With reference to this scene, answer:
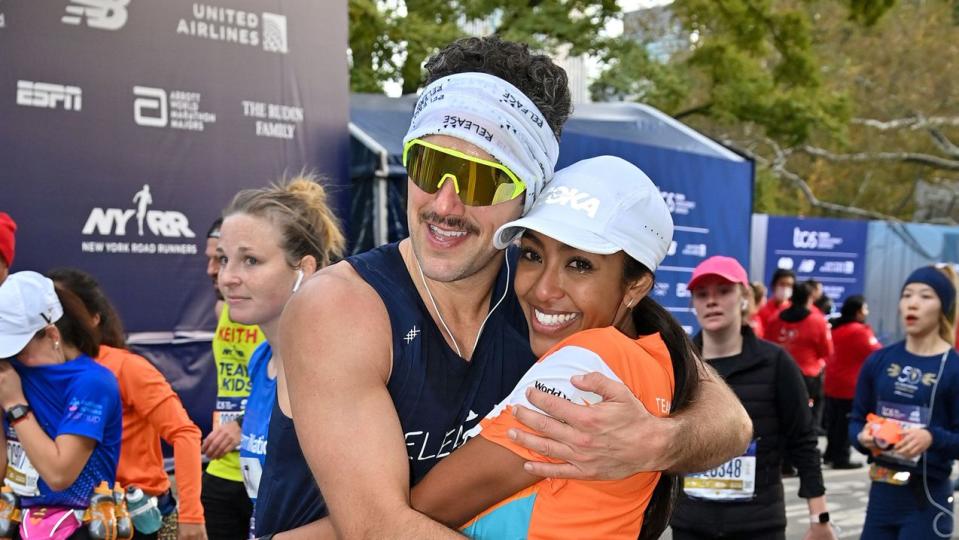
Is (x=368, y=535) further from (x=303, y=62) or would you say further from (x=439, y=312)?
(x=303, y=62)

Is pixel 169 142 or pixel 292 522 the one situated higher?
pixel 169 142

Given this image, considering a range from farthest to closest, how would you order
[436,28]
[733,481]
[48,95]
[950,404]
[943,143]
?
[943,143], [436,28], [48,95], [950,404], [733,481]

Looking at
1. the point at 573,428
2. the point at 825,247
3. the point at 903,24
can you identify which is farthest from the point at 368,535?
the point at 903,24

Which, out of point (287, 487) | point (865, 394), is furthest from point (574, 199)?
point (865, 394)

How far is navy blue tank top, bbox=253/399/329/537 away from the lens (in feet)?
7.14

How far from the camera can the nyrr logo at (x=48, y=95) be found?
5730 millimetres

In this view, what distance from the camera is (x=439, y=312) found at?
216 cm

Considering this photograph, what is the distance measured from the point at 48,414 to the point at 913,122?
29162 millimetres

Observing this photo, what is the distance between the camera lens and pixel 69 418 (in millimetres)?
3420

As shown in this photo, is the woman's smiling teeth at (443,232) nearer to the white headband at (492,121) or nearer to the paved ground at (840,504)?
the white headband at (492,121)

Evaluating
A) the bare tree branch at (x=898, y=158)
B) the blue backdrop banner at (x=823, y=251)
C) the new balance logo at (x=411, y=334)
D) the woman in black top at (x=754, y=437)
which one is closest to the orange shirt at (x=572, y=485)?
the new balance logo at (x=411, y=334)

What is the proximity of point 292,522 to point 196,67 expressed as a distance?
4998 mm

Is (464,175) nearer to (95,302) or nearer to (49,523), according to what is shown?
(49,523)

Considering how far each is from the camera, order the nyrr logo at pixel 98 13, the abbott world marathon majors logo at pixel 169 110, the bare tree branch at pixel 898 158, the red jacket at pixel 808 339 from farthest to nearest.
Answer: the bare tree branch at pixel 898 158
the red jacket at pixel 808 339
the abbott world marathon majors logo at pixel 169 110
the nyrr logo at pixel 98 13
